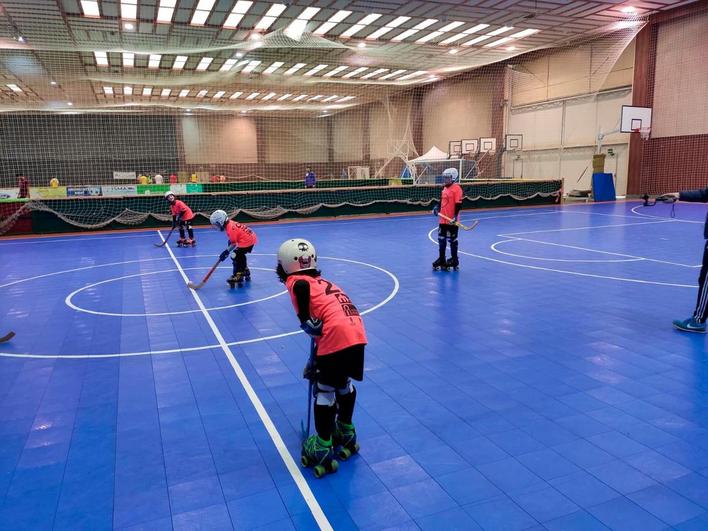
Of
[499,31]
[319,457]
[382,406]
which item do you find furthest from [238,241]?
[499,31]

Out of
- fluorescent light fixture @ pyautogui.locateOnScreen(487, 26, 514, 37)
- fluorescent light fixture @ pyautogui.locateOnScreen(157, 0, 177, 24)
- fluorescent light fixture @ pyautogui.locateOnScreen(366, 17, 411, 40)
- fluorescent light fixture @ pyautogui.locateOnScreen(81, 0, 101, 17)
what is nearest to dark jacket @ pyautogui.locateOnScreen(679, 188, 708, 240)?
fluorescent light fixture @ pyautogui.locateOnScreen(366, 17, 411, 40)

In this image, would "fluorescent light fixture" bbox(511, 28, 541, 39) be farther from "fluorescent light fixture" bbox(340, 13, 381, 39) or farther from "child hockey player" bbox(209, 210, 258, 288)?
"child hockey player" bbox(209, 210, 258, 288)

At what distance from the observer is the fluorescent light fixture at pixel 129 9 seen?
57.6 ft

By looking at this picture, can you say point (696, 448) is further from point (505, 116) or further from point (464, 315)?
point (505, 116)

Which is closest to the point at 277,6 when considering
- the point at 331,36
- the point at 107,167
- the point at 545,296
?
the point at 331,36

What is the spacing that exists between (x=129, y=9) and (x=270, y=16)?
517 centimetres

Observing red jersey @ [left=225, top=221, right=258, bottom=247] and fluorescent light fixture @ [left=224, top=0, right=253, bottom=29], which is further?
fluorescent light fixture @ [left=224, top=0, right=253, bottom=29]

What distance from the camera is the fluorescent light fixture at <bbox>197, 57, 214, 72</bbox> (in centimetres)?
2519

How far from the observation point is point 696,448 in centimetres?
380

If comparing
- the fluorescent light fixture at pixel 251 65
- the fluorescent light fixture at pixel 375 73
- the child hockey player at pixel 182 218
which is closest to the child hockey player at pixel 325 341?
the child hockey player at pixel 182 218

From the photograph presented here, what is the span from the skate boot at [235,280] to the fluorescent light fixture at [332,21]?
1426 cm

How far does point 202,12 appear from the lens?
19156 mm

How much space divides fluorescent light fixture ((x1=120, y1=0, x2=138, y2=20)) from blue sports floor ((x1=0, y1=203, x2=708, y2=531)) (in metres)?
12.5

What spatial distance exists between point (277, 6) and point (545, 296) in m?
15.9
